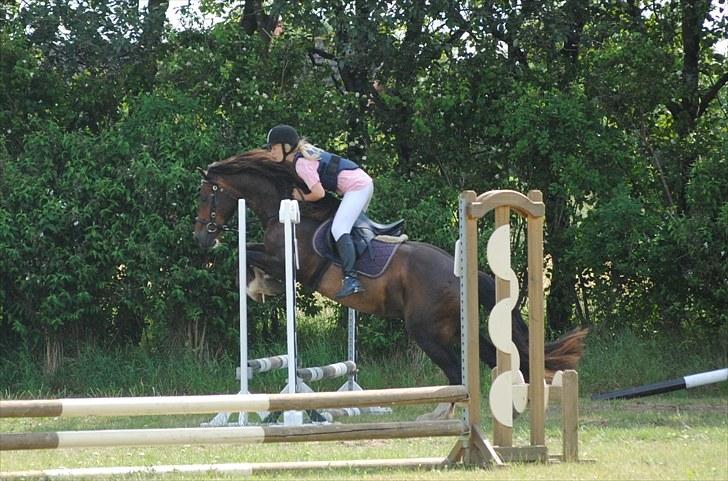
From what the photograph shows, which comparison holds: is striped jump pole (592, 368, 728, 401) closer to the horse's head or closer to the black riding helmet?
the black riding helmet

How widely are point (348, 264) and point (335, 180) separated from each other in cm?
69

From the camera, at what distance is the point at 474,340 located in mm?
7035

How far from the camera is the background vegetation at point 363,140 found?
12703mm

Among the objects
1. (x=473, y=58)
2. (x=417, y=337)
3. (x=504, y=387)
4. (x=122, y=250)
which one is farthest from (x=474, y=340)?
(x=473, y=58)

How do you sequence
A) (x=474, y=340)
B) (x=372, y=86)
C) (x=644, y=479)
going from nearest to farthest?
(x=644, y=479) → (x=474, y=340) → (x=372, y=86)

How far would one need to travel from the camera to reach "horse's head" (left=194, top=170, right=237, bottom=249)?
409 inches

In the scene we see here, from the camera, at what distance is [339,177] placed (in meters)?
10.1

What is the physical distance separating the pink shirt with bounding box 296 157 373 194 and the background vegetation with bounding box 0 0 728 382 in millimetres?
2778

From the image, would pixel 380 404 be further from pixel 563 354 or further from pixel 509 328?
pixel 563 354

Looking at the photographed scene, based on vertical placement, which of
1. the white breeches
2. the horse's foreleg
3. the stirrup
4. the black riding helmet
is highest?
the black riding helmet

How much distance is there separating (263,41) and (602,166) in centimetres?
407

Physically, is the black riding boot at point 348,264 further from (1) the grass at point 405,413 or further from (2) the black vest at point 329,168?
(1) the grass at point 405,413

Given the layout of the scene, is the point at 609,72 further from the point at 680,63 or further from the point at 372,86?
the point at 372,86

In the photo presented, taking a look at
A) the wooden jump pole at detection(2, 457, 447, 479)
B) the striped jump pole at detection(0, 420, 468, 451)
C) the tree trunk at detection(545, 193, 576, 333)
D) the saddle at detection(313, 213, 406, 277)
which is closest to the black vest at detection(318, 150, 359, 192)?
the saddle at detection(313, 213, 406, 277)
